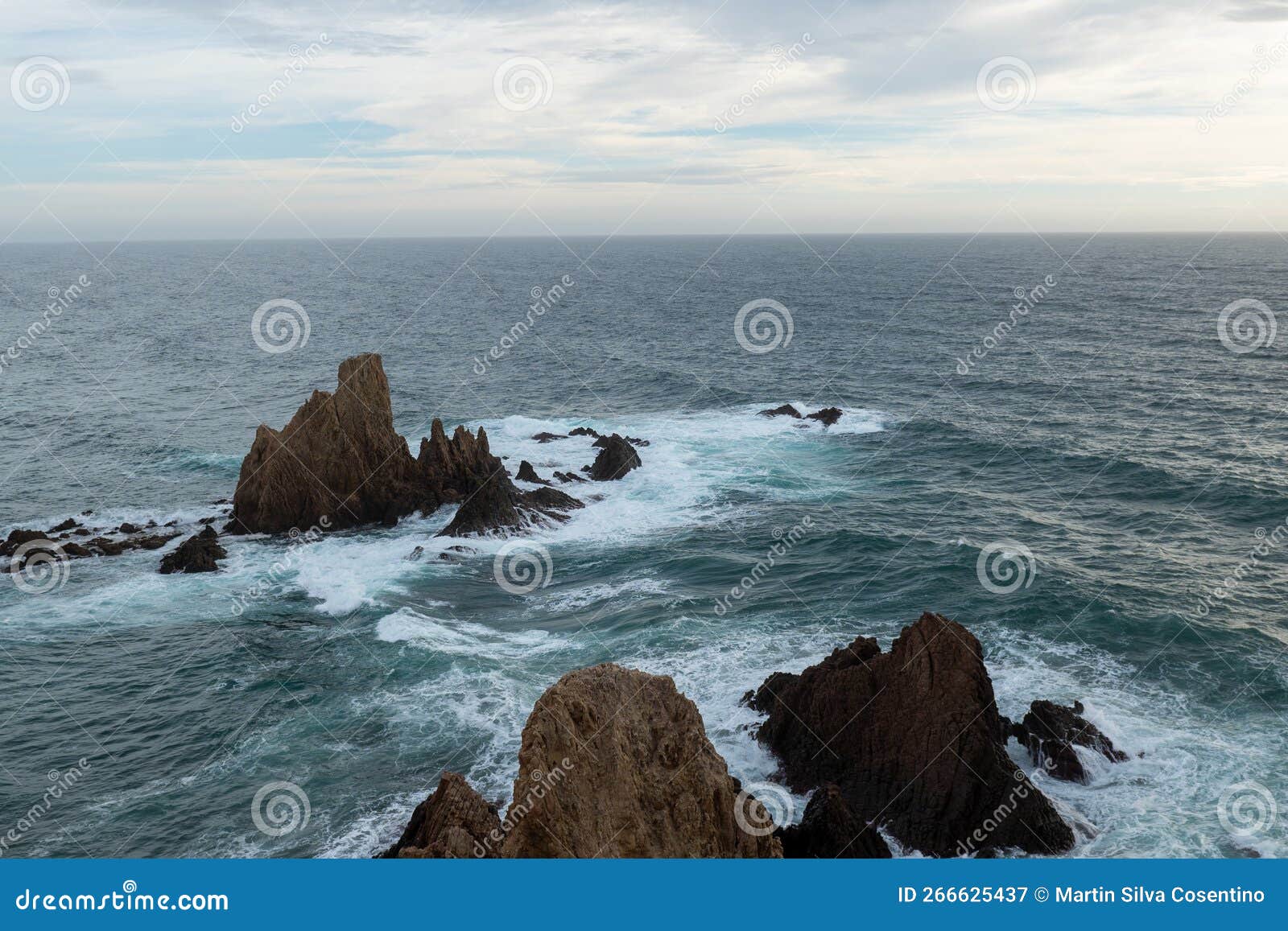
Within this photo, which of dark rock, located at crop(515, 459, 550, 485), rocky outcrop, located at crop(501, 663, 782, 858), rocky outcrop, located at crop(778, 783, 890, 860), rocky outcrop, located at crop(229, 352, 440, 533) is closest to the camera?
rocky outcrop, located at crop(501, 663, 782, 858)

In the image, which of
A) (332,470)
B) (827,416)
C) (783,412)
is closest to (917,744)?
(332,470)

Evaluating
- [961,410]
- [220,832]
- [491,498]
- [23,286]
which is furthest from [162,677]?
[23,286]

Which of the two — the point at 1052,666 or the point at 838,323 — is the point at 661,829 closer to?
the point at 1052,666

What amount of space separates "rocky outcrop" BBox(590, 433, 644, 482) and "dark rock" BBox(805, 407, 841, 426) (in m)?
16.6

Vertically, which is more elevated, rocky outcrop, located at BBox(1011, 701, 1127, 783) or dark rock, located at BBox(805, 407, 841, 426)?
dark rock, located at BBox(805, 407, 841, 426)

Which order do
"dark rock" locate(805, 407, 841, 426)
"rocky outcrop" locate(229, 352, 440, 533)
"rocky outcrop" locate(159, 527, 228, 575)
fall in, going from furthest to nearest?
"dark rock" locate(805, 407, 841, 426) < "rocky outcrop" locate(229, 352, 440, 533) < "rocky outcrop" locate(159, 527, 228, 575)

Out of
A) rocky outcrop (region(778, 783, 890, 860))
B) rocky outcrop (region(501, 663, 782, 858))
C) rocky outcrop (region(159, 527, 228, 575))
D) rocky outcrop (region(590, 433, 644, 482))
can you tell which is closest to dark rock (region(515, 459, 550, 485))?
rocky outcrop (region(590, 433, 644, 482))

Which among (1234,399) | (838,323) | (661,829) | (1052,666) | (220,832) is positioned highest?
(838,323)

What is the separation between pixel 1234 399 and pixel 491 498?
54882mm

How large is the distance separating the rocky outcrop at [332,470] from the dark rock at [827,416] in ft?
97.3

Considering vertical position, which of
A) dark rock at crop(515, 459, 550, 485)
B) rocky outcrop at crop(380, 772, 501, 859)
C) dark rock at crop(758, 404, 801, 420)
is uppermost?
dark rock at crop(758, 404, 801, 420)

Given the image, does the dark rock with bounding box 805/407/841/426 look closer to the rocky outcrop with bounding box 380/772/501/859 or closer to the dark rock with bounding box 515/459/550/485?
the dark rock with bounding box 515/459/550/485

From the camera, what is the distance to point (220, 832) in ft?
76.5

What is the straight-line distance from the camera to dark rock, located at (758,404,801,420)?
6669 centimetres
